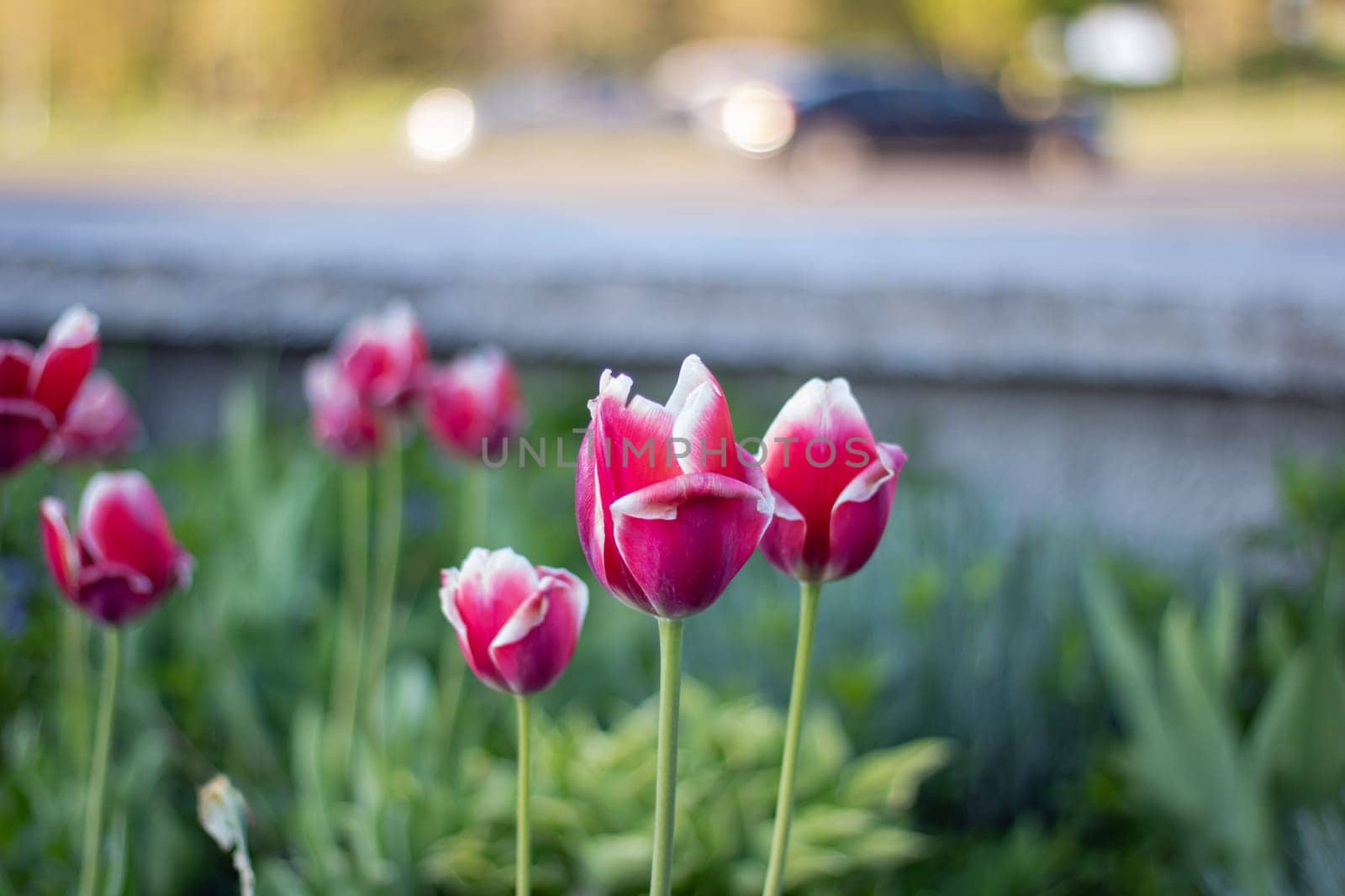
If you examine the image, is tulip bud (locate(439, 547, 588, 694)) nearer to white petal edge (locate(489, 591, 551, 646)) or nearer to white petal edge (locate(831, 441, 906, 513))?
white petal edge (locate(489, 591, 551, 646))

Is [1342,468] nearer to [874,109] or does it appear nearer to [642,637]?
[642,637]

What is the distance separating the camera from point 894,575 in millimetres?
1717

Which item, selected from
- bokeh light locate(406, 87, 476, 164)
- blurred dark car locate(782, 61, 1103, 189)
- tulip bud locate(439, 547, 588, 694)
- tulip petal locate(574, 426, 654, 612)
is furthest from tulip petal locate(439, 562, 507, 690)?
bokeh light locate(406, 87, 476, 164)

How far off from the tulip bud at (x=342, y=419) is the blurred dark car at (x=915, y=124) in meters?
9.81

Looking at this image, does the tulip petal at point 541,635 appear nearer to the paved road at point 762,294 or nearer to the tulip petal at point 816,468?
the tulip petal at point 816,468

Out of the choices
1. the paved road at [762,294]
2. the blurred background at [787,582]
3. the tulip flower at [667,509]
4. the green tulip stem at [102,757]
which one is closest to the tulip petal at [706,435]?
the tulip flower at [667,509]

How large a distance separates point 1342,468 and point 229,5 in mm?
21796

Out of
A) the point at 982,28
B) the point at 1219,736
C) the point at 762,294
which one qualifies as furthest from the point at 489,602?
the point at 982,28

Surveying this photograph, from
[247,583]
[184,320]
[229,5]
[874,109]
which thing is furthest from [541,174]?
[229,5]

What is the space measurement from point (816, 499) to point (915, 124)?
11.4 meters

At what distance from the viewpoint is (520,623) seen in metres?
0.68

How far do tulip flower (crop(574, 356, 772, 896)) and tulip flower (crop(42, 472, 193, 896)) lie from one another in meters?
0.44

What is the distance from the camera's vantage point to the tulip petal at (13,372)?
0.86m

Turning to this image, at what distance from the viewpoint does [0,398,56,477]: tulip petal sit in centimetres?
85
